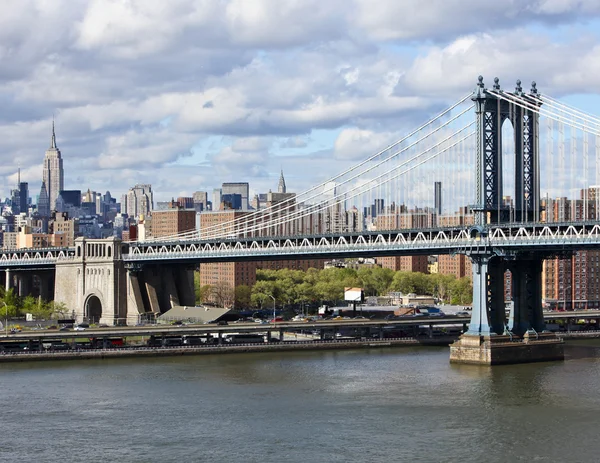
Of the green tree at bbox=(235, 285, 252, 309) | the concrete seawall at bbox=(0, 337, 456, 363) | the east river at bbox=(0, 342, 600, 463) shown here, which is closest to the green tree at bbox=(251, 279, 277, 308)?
the green tree at bbox=(235, 285, 252, 309)

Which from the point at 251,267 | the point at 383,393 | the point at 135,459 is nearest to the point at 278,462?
the point at 135,459

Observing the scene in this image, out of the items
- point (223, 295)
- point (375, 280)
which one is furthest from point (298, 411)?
point (375, 280)

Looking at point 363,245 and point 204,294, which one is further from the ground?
point 363,245

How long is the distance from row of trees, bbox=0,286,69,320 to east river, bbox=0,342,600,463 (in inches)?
1130

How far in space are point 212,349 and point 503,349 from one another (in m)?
17.4

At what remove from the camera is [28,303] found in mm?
105188

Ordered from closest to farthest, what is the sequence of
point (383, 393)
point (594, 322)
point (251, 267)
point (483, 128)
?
1. point (383, 393)
2. point (483, 128)
3. point (594, 322)
4. point (251, 267)

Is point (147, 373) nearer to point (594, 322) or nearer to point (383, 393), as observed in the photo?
point (383, 393)

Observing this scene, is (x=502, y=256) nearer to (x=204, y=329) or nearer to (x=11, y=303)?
(x=204, y=329)

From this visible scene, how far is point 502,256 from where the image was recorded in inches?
2781

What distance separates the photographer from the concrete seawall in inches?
2837

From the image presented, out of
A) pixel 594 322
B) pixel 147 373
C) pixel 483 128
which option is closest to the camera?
pixel 147 373

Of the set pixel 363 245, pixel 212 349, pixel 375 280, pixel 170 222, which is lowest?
pixel 212 349

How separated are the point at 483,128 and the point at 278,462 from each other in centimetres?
3299
